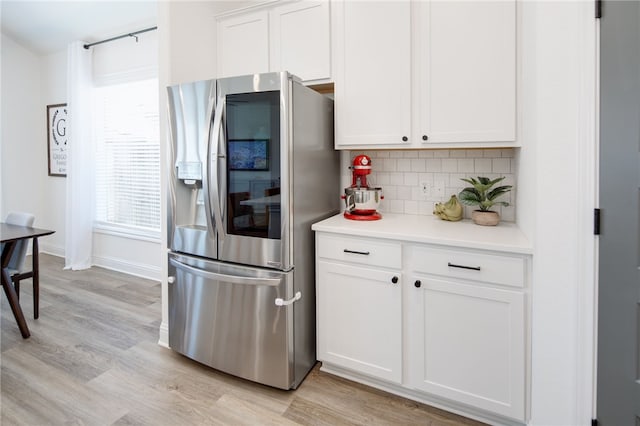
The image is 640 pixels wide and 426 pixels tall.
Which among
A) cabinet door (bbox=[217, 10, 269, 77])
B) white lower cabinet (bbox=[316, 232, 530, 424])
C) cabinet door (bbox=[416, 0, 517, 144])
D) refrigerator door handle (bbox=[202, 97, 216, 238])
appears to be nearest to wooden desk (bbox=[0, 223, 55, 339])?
refrigerator door handle (bbox=[202, 97, 216, 238])

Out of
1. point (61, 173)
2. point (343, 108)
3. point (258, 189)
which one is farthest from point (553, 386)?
point (61, 173)

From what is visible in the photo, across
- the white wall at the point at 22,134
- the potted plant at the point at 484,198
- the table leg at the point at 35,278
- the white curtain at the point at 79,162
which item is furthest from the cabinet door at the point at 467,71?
the white wall at the point at 22,134

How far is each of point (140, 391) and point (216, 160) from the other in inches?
54.3

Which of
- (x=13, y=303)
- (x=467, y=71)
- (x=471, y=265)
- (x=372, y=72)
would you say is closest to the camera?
(x=471, y=265)

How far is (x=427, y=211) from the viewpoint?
236 cm

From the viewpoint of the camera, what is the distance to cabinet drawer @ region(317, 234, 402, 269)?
6.01 feet

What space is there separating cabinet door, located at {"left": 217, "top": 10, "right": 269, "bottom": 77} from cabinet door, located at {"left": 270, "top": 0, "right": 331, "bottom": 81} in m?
0.08

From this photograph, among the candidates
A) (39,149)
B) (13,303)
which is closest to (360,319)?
(13,303)

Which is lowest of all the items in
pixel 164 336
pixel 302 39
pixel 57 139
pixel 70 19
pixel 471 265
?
pixel 164 336

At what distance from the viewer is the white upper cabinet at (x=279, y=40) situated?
229 centimetres

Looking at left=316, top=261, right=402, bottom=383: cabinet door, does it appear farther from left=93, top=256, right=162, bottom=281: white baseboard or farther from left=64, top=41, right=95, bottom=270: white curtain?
left=64, top=41, right=95, bottom=270: white curtain

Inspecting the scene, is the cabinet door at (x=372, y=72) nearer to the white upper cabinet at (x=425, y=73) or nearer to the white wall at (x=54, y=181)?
the white upper cabinet at (x=425, y=73)

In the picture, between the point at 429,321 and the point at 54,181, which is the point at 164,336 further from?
the point at 54,181

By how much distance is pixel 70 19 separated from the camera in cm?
384
